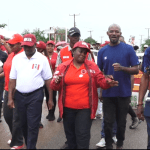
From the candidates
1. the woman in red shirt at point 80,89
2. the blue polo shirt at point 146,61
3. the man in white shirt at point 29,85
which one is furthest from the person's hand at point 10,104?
the blue polo shirt at point 146,61

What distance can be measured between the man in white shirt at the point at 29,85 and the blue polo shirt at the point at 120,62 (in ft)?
3.30

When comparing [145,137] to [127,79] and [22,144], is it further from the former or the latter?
[22,144]

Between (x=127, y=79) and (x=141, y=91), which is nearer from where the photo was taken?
(x=141, y=91)

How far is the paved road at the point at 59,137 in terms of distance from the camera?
5.24 meters

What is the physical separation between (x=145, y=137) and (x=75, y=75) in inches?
103

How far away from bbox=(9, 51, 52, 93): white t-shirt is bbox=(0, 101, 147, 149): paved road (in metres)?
1.40

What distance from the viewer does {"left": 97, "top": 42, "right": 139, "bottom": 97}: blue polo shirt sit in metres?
4.31

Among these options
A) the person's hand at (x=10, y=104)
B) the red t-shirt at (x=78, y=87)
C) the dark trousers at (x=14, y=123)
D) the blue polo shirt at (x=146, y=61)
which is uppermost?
the blue polo shirt at (x=146, y=61)

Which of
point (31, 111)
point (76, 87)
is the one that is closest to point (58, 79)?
point (76, 87)

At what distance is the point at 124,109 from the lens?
4477 mm

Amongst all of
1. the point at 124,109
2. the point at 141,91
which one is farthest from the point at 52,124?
the point at 141,91

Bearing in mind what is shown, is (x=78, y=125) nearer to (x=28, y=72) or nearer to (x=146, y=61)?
(x=28, y=72)

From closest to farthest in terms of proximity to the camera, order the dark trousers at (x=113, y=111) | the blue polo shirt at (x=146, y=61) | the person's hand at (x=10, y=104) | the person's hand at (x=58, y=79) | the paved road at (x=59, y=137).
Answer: the blue polo shirt at (x=146, y=61)
the person's hand at (x=58, y=79)
the dark trousers at (x=113, y=111)
the person's hand at (x=10, y=104)
the paved road at (x=59, y=137)

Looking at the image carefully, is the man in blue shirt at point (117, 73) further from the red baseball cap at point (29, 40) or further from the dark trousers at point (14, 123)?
the dark trousers at point (14, 123)
